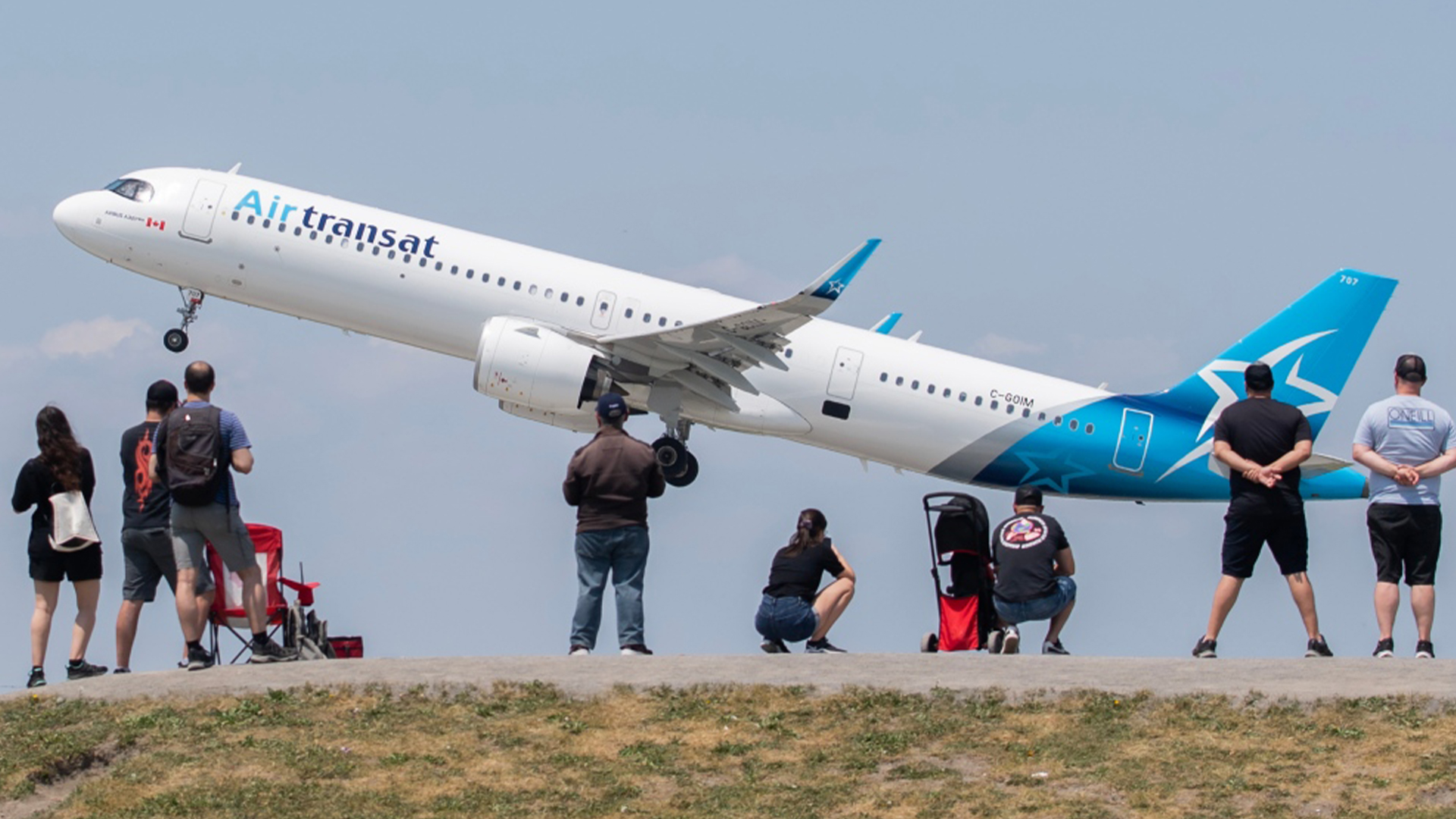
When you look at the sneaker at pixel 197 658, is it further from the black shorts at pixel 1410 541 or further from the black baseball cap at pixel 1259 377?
the black shorts at pixel 1410 541

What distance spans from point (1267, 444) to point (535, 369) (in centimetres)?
1836

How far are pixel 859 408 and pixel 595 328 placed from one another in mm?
5311

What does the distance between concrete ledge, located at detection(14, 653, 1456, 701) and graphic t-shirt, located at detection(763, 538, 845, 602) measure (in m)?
1.52

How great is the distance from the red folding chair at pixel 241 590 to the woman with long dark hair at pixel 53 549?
3.87ft

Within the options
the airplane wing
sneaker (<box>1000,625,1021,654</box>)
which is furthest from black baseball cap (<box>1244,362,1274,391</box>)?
the airplane wing

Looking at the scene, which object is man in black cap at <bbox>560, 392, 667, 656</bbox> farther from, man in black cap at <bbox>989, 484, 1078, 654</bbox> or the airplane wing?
the airplane wing

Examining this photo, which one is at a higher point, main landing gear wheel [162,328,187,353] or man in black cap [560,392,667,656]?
main landing gear wheel [162,328,187,353]

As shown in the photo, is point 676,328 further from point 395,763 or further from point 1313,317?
point 395,763

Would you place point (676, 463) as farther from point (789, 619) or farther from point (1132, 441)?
point (789, 619)

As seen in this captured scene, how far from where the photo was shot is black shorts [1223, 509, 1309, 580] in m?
17.9

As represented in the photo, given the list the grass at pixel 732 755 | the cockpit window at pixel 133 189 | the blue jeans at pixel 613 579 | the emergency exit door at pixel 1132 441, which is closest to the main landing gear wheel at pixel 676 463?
the emergency exit door at pixel 1132 441

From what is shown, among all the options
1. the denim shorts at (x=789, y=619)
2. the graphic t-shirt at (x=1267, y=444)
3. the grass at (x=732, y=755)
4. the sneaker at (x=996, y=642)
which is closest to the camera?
the grass at (x=732, y=755)

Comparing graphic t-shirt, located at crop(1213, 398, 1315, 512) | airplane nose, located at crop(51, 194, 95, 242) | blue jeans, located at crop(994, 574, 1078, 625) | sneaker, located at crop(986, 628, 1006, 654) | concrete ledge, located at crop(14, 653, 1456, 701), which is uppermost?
airplane nose, located at crop(51, 194, 95, 242)

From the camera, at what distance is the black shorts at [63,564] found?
17641 millimetres
